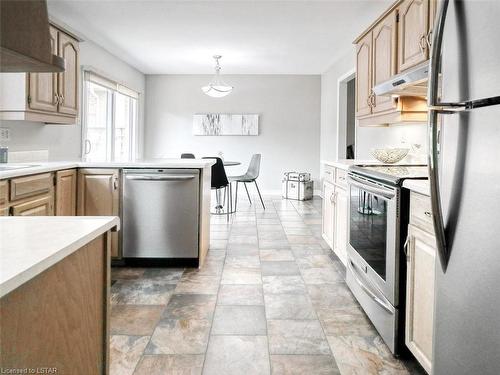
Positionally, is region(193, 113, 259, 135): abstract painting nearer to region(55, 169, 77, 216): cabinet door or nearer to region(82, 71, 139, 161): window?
region(82, 71, 139, 161): window

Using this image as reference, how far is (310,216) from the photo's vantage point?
5.68m

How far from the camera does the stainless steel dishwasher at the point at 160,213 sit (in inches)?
124

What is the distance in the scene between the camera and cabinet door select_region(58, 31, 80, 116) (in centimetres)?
360

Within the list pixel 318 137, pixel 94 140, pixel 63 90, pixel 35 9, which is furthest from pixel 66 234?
pixel 318 137

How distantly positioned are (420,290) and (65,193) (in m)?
2.47

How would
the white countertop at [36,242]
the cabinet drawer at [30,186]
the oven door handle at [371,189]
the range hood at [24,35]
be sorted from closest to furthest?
the white countertop at [36,242]
the range hood at [24,35]
the oven door handle at [371,189]
the cabinet drawer at [30,186]

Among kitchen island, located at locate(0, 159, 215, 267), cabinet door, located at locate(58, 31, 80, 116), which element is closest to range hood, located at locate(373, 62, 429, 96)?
kitchen island, located at locate(0, 159, 215, 267)

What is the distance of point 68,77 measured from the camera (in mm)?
3742

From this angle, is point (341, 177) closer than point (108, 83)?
Yes

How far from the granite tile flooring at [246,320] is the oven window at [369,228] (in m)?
0.37

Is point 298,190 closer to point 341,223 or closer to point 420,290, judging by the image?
point 341,223

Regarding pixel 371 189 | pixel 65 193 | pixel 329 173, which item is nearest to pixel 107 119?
pixel 65 193

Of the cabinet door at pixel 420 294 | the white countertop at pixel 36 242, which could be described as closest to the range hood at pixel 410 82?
the cabinet door at pixel 420 294

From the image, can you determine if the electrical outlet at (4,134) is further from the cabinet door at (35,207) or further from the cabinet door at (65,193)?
the cabinet door at (35,207)
